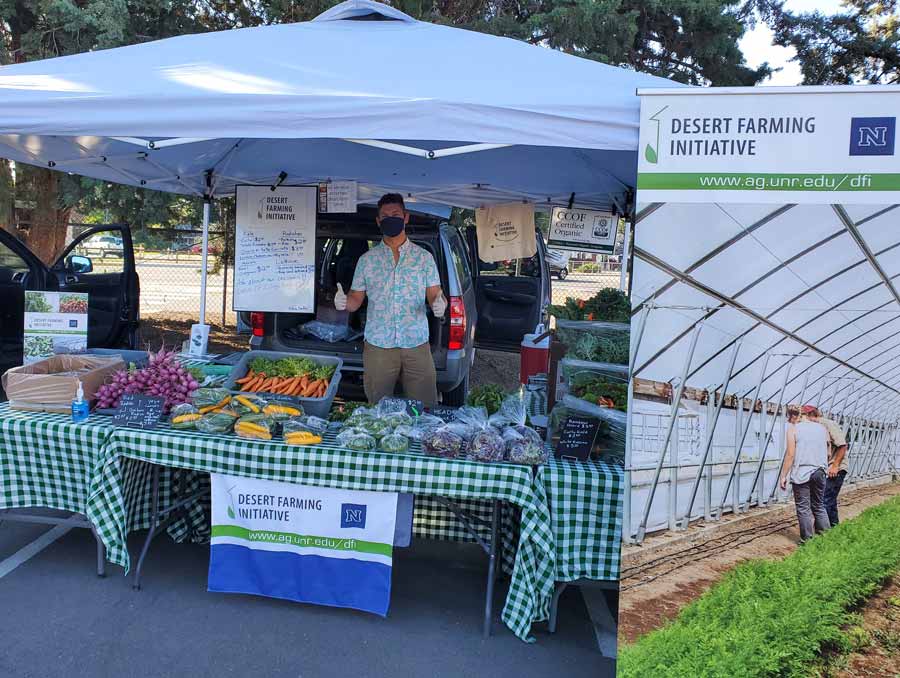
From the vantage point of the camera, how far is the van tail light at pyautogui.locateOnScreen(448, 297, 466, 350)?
241 inches

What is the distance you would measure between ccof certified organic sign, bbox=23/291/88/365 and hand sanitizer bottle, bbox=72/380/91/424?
808 mm

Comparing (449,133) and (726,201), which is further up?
(449,133)

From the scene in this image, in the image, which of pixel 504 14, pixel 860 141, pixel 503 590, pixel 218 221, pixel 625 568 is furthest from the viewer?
pixel 218 221

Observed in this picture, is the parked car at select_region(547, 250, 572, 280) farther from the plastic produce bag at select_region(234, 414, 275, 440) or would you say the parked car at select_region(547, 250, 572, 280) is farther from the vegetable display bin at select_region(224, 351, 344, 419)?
the plastic produce bag at select_region(234, 414, 275, 440)

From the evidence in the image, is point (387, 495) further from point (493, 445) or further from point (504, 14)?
point (504, 14)

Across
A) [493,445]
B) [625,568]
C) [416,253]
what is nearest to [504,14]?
[416,253]

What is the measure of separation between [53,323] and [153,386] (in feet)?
3.46

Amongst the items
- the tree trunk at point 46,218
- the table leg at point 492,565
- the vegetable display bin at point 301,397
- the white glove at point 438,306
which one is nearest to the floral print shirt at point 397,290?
the white glove at point 438,306

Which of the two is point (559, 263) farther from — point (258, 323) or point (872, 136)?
point (872, 136)

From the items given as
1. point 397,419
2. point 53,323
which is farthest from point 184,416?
point 53,323

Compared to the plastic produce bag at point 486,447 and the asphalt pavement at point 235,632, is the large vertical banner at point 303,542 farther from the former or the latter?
the plastic produce bag at point 486,447

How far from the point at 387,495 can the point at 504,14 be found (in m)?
8.67

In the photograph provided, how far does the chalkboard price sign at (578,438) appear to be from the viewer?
11.6 feet

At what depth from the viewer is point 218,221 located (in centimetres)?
1233
